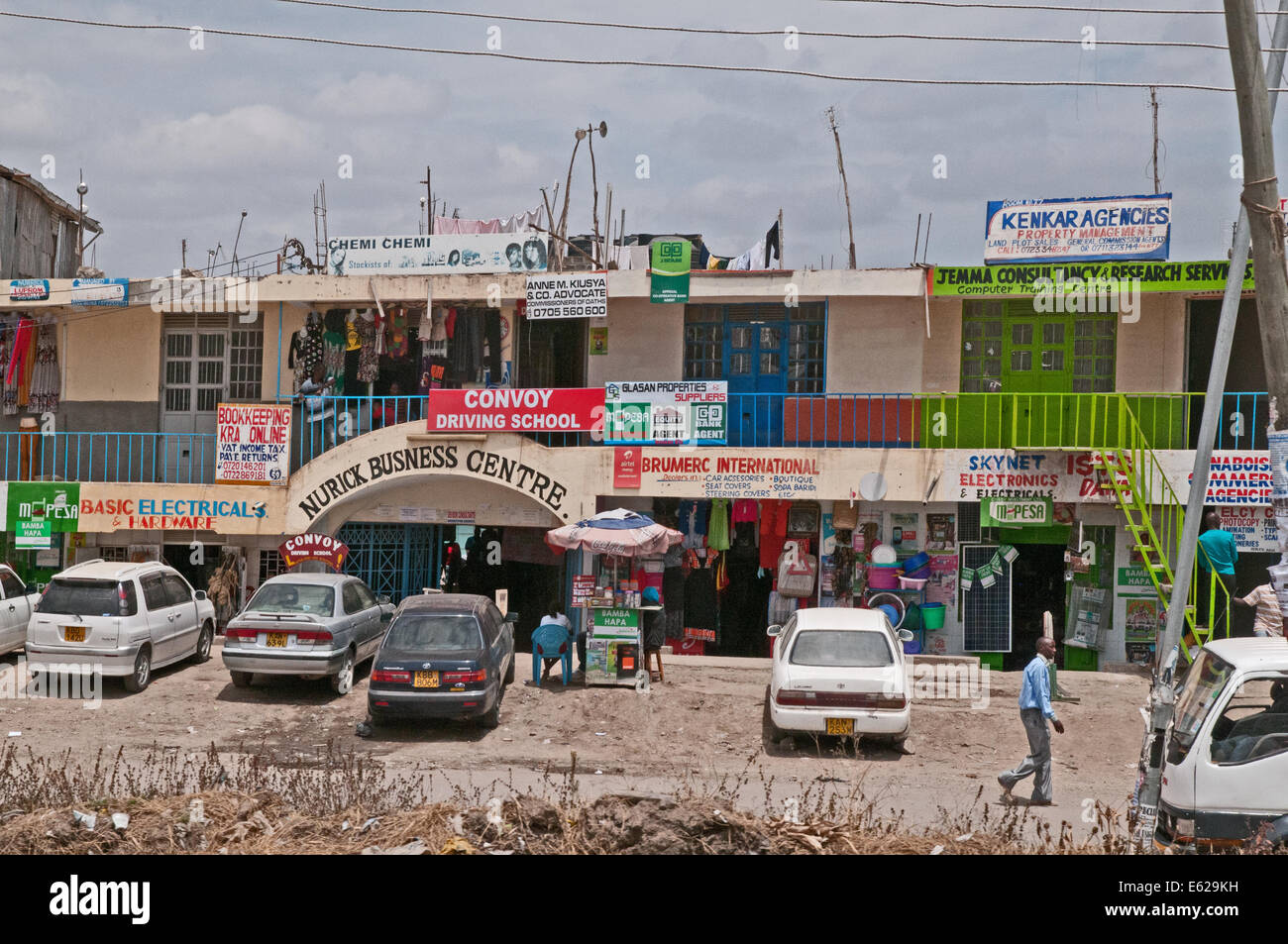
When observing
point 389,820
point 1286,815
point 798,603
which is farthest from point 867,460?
point 389,820

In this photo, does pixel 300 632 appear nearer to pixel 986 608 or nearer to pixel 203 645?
pixel 203 645

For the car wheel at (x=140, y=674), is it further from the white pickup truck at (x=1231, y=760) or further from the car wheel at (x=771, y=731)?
the white pickup truck at (x=1231, y=760)

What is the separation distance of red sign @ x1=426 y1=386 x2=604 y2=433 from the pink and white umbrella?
2.56m

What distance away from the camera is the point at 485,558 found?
22.2 meters

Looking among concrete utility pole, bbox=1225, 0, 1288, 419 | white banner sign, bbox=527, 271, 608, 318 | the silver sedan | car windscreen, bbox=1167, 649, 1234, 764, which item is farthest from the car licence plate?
concrete utility pole, bbox=1225, 0, 1288, 419

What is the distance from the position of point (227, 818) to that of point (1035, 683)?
301 inches

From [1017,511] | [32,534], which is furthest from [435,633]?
[32,534]

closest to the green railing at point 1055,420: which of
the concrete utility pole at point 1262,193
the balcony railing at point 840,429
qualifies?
the balcony railing at point 840,429

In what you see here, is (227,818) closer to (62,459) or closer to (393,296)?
(393,296)

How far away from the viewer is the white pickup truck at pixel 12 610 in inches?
673

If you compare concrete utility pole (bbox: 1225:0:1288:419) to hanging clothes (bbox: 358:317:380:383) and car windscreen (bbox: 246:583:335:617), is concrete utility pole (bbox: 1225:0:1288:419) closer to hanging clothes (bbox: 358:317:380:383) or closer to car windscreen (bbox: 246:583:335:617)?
car windscreen (bbox: 246:583:335:617)

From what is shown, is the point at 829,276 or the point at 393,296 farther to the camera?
the point at 393,296
